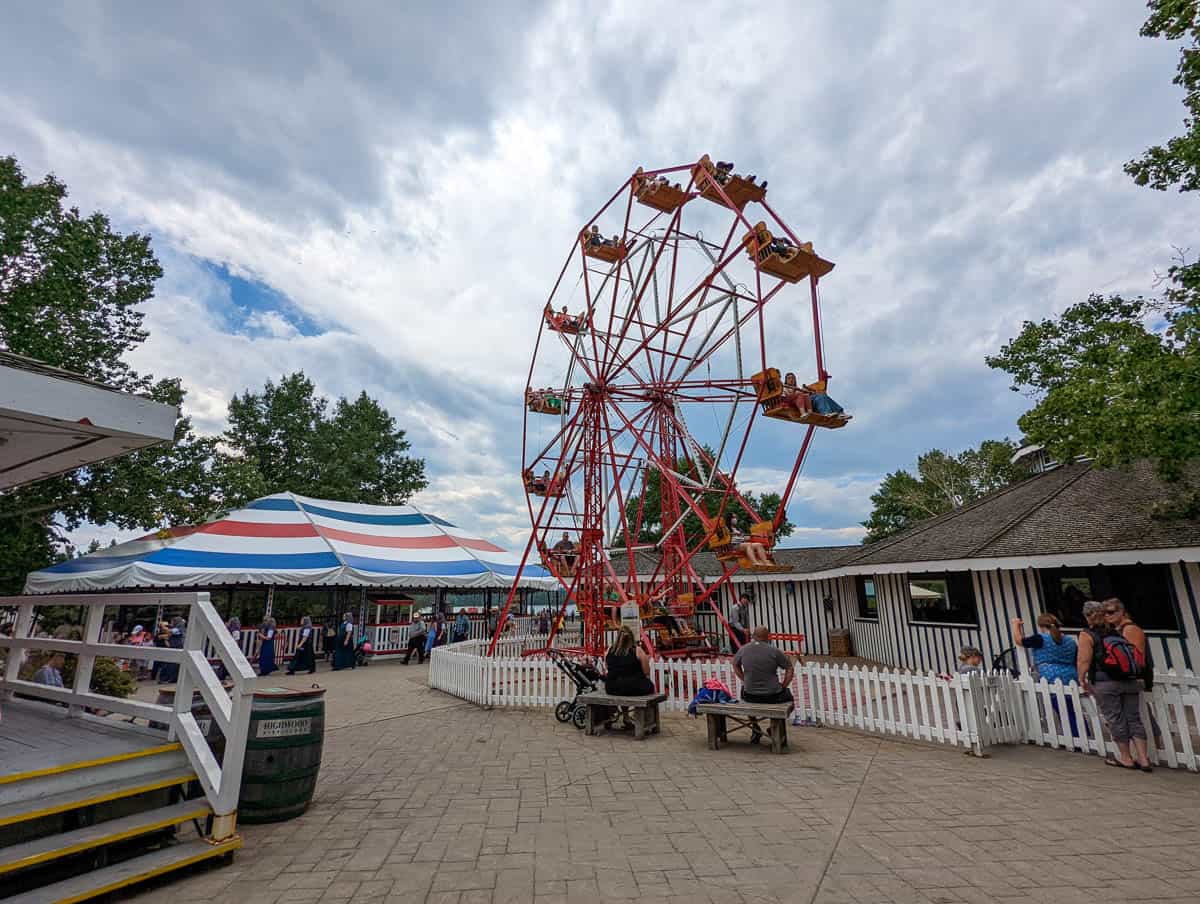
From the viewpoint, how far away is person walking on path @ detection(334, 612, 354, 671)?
1541 centimetres

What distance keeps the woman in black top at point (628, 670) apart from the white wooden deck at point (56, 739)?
4.62m

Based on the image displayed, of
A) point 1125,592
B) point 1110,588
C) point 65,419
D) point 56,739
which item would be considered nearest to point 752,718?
point 56,739

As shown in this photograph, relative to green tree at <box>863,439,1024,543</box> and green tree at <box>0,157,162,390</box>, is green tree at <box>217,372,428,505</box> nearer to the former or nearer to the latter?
green tree at <box>0,157,162,390</box>

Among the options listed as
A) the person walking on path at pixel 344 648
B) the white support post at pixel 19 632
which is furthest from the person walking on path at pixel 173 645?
the white support post at pixel 19 632

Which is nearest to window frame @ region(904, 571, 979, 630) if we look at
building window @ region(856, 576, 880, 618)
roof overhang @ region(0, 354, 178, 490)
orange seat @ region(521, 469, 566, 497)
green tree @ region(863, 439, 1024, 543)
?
building window @ region(856, 576, 880, 618)

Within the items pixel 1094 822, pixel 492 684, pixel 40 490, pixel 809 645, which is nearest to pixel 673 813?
pixel 1094 822

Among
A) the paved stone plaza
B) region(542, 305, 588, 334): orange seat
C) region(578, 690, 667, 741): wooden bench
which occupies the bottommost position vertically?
the paved stone plaza

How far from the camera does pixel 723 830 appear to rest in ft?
13.5

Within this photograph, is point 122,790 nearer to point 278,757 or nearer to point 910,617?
point 278,757

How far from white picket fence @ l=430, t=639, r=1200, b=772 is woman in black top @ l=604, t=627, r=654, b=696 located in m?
1.26

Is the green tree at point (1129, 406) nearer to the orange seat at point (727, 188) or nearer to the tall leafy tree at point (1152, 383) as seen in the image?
the tall leafy tree at point (1152, 383)

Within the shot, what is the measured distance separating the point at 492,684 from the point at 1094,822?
296 inches

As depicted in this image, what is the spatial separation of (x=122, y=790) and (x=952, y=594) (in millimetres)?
13529

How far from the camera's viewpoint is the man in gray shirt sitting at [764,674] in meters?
6.48
